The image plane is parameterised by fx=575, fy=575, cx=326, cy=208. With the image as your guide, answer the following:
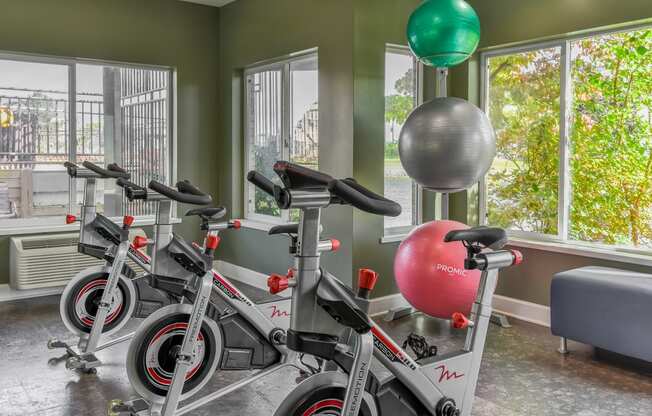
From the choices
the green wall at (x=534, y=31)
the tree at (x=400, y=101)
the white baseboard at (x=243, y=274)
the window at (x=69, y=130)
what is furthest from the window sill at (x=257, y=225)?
the green wall at (x=534, y=31)

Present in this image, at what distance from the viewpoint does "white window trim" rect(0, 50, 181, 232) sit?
5113 millimetres

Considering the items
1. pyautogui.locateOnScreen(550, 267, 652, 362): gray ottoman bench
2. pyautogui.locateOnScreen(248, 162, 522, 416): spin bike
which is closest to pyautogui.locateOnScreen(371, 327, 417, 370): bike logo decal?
pyautogui.locateOnScreen(248, 162, 522, 416): spin bike

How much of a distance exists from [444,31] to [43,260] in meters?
3.89

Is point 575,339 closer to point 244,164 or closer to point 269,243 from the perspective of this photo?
point 269,243

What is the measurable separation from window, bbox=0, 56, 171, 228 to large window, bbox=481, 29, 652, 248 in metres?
3.35

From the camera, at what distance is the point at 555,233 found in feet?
15.0

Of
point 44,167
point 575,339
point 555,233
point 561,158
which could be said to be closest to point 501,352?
point 575,339

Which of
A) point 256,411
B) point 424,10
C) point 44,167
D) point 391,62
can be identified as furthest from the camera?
point 44,167

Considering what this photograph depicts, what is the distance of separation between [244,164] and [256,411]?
139 inches

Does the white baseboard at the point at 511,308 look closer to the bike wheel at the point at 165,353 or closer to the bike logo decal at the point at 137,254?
the bike logo decal at the point at 137,254

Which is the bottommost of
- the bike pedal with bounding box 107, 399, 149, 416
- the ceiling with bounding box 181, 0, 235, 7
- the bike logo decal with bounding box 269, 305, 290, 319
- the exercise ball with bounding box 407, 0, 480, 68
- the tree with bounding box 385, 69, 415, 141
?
the bike pedal with bounding box 107, 399, 149, 416

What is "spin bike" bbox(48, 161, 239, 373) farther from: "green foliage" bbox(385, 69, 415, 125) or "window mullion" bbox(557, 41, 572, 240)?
"window mullion" bbox(557, 41, 572, 240)

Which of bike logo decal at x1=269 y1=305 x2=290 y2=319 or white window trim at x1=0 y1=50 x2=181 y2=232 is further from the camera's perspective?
white window trim at x1=0 y1=50 x2=181 y2=232

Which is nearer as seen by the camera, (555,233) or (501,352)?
(501,352)
